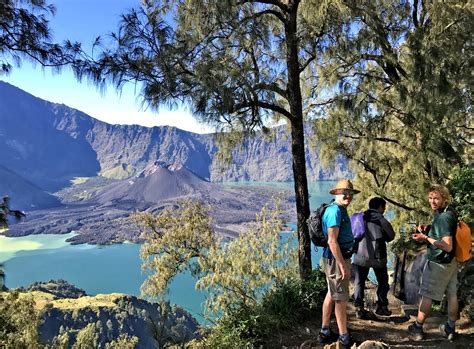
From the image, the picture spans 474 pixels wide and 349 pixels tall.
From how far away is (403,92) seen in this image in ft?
19.1

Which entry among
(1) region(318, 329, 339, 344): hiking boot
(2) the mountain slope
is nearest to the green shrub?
(1) region(318, 329, 339, 344): hiking boot

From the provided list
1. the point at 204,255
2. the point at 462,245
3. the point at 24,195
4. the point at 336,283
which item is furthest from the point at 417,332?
the point at 24,195

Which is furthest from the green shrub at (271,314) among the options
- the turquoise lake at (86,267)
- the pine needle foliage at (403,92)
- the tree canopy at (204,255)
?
the turquoise lake at (86,267)

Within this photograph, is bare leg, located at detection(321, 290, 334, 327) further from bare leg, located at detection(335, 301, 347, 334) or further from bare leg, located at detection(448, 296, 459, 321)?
bare leg, located at detection(448, 296, 459, 321)

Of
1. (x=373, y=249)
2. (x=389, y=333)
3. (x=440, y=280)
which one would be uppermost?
(x=373, y=249)

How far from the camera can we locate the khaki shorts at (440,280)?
3229 millimetres

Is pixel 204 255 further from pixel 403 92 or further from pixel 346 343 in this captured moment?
pixel 346 343

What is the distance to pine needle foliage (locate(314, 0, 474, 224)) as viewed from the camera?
5230 mm

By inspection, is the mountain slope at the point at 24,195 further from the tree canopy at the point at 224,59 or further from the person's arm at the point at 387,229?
the person's arm at the point at 387,229

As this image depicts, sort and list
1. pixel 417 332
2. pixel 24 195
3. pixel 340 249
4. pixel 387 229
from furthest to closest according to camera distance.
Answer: pixel 24 195, pixel 387 229, pixel 417 332, pixel 340 249

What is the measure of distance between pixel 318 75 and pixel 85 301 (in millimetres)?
44833

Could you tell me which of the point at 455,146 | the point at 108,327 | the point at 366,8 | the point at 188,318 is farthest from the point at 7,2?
the point at 108,327

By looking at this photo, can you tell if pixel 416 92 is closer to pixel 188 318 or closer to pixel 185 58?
pixel 185 58

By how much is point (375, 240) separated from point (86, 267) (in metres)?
88.7
